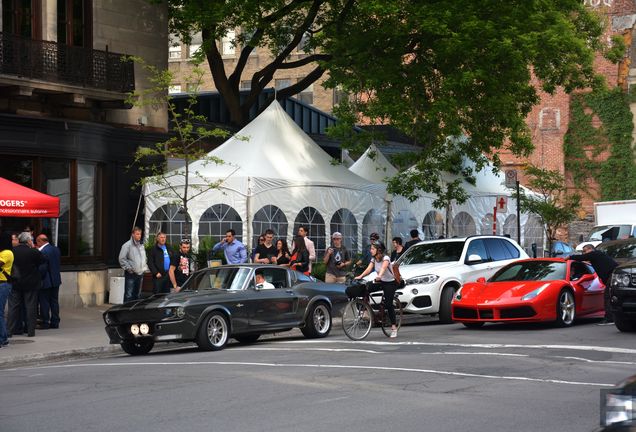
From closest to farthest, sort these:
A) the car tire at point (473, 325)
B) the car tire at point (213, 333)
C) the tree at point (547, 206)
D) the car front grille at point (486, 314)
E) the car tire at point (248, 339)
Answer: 1. the car tire at point (213, 333)
2. the car tire at point (248, 339)
3. the car front grille at point (486, 314)
4. the car tire at point (473, 325)
5. the tree at point (547, 206)

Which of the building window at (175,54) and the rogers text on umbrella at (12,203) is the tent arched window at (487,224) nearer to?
the rogers text on umbrella at (12,203)

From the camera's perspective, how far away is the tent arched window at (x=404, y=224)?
32188 mm

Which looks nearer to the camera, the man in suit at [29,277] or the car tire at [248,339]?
the car tire at [248,339]

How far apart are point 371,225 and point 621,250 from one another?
7766 millimetres

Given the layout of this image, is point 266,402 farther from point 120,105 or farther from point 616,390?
point 120,105

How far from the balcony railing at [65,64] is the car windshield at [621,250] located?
12.1 metres

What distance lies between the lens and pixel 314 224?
2936 cm

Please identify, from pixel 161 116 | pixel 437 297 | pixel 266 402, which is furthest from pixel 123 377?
pixel 161 116

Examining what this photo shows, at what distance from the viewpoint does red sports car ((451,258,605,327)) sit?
19609 millimetres

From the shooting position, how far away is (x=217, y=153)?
2850 cm

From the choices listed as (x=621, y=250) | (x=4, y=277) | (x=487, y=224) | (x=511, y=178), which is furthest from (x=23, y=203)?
(x=487, y=224)

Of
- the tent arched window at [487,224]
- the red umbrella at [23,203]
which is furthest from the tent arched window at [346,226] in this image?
the red umbrella at [23,203]

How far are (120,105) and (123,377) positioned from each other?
1498 cm

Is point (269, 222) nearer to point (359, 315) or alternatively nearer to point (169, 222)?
point (169, 222)
